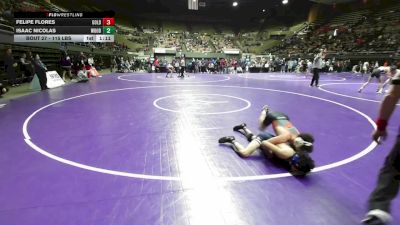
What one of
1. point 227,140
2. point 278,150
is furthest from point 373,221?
point 227,140

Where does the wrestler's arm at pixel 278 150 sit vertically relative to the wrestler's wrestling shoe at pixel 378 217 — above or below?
above

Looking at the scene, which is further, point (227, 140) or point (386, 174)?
point (227, 140)

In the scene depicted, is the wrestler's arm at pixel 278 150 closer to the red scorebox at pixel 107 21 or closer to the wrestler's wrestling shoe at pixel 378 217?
the wrestler's wrestling shoe at pixel 378 217

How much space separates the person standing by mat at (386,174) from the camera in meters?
2.56

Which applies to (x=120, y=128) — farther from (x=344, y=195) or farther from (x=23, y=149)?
(x=344, y=195)

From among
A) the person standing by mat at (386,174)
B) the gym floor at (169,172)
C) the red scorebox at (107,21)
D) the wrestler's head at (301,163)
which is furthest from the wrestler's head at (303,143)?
the red scorebox at (107,21)

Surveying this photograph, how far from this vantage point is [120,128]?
6477 millimetres

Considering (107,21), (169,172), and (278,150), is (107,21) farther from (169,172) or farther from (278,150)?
(278,150)

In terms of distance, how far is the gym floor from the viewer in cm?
314

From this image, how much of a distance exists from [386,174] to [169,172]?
8.45ft

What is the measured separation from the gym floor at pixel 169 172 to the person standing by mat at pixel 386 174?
1.43 feet

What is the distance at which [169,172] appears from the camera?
4.18 meters

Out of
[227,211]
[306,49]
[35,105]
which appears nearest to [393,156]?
[227,211]

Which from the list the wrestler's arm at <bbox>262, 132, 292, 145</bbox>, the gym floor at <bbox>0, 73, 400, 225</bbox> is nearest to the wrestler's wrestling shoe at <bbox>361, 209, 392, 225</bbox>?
the gym floor at <bbox>0, 73, 400, 225</bbox>
